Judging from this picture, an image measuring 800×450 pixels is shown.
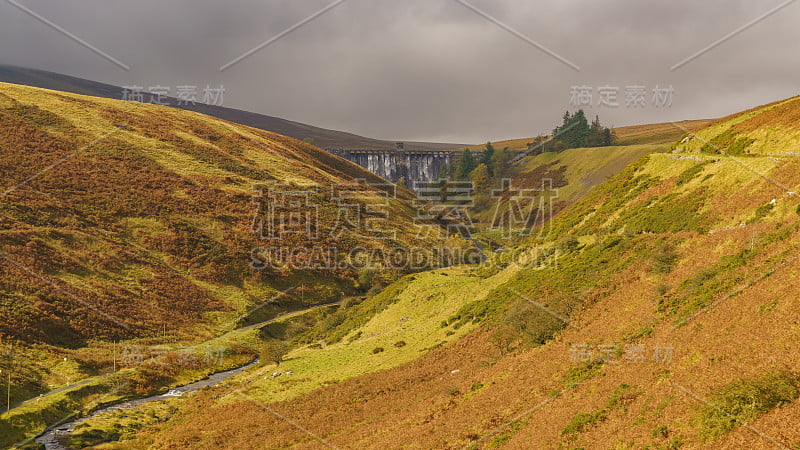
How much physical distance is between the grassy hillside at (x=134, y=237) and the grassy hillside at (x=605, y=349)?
62.0 ft

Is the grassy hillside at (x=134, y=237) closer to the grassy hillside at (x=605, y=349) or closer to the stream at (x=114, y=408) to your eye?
the stream at (x=114, y=408)

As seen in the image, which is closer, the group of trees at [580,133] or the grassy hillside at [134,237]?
the grassy hillside at [134,237]

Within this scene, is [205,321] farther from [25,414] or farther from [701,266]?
[701,266]

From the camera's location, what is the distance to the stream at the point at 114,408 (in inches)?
1310

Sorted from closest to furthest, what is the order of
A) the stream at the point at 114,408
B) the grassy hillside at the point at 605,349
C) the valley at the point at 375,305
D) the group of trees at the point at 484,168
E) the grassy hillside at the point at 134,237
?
the grassy hillside at the point at 605,349 < the valley at the point at 375,305 < the stream at the point at 114,408 < the grassy hillside at the point at 134,237 < the group of trees at the point at 484,168

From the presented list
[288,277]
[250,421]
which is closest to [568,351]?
[250,421]

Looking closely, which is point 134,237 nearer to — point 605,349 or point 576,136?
point 605,349

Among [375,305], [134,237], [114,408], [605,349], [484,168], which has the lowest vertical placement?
[114,408]

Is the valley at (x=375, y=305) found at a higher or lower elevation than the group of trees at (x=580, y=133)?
lower

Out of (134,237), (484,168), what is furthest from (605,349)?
(484,168)

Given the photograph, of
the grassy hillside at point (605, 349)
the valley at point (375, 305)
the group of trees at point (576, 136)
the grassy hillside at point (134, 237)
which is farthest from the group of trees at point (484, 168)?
the grassy hillside at point (605, 349)

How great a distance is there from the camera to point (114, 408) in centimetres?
4044

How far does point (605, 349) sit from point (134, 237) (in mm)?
73160

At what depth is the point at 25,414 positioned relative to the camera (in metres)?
35.1
